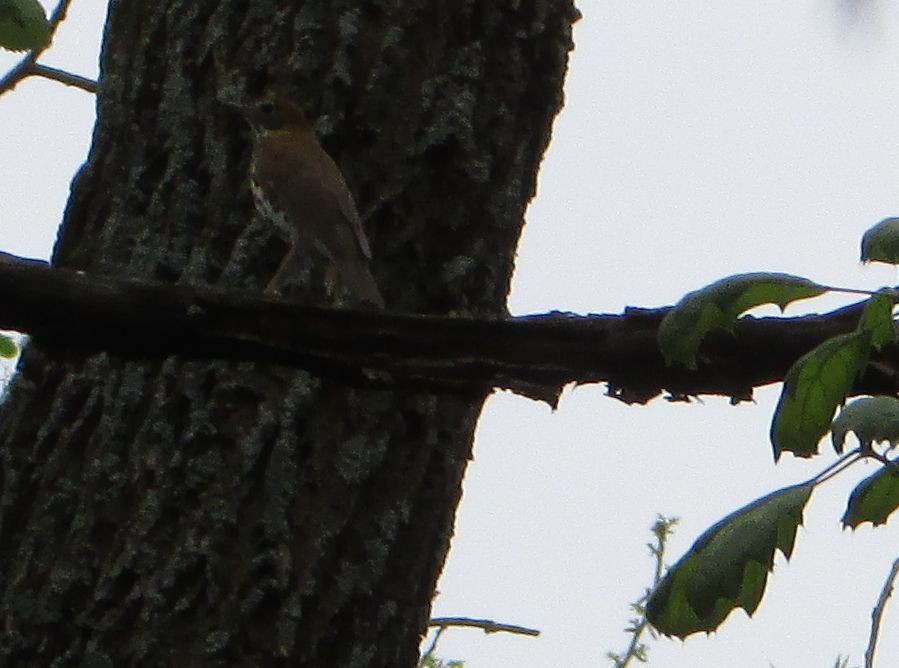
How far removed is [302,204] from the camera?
328cm

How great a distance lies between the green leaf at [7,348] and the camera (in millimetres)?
2371

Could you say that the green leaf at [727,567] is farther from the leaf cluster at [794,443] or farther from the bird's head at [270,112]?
the bird's head at [270,112]

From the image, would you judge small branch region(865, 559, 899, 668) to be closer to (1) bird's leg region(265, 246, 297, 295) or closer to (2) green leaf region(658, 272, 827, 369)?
(2) green leaf region(658, 272, 827, 369)

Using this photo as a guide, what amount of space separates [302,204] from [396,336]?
1352 millimetres

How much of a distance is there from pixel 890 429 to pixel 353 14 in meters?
1.51

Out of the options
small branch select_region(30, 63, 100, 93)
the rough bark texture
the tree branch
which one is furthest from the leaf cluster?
small branch select_region(30, 63, 100, 93)

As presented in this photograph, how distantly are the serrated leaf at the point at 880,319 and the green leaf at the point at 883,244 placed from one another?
0.22ft

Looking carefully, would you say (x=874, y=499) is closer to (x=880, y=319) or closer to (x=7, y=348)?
(x=880, y=319)

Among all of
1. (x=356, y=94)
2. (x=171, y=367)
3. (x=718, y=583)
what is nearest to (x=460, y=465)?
(x=171, y=367)

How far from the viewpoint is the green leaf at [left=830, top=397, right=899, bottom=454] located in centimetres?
142

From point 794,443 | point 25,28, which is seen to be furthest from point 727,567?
point 25,28

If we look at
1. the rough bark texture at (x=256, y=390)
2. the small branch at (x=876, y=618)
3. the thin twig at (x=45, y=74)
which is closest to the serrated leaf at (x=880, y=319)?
the small branch at (x=876, y=618)

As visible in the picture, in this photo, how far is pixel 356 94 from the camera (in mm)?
2654

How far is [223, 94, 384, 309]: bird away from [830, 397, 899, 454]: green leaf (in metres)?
1.04
